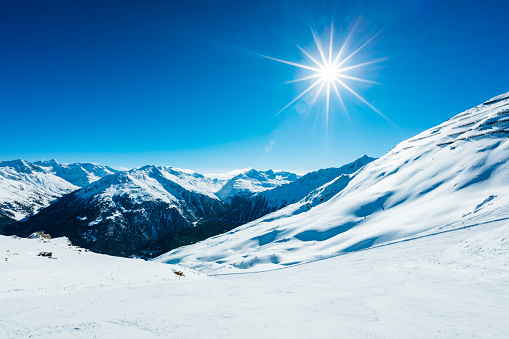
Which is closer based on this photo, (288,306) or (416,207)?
(288,306)

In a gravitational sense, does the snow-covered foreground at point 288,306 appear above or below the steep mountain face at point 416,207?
below

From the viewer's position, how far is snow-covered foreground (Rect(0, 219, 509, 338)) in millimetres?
6617

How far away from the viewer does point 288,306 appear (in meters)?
9.45

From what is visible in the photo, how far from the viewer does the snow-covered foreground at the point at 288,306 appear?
6617mm

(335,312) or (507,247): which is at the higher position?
(507,247)

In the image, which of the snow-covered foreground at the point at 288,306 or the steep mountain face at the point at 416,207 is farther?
the steep mountain face at the point at 416,207

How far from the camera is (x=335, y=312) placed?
8.23m

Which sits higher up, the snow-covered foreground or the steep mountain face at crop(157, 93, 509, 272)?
the steep mountain face at crop(157, 93, 509, 272)

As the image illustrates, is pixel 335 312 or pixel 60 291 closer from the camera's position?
pixel 335 312

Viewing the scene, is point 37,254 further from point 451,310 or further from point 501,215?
point 501,215

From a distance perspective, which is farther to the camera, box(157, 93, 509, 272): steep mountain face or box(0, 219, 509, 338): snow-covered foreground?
box(157, 93, 509, 272): steep mountain face

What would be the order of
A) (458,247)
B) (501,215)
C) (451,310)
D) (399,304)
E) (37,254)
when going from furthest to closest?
(501,215)
(37,254)
(458,247)
(399,304)
(451,310)

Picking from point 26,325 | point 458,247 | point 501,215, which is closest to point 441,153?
point 501,215

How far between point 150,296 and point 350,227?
45777 millimetres
